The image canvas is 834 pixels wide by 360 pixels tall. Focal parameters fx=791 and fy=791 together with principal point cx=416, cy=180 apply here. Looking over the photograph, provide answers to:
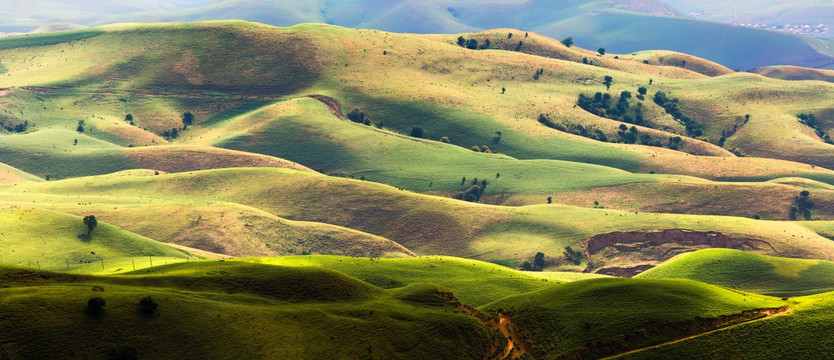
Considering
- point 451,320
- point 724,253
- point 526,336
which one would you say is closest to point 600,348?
point 526,336

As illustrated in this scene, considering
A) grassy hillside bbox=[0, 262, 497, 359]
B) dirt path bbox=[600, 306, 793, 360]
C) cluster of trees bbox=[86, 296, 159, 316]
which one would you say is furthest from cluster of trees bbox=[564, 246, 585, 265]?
cluster of trees bbox=[86, 296, 159, 316]

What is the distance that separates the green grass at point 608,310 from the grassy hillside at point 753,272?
50.5 m

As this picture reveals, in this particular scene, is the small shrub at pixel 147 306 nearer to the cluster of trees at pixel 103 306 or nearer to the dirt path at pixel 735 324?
the cluster of trees at pixel 103 306

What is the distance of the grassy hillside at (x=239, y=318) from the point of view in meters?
70.0

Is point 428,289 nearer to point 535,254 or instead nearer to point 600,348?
point 600,348

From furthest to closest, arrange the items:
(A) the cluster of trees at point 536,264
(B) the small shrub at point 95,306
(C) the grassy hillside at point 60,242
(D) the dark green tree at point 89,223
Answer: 1. (A) the cluster of trees at point 536,264
2. (D) the dark green tree at point 89,223
3. (C) the grassy hillside at point 60,242
4. (B) the small shrub at point 95,306

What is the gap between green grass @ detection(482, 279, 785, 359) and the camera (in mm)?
87250

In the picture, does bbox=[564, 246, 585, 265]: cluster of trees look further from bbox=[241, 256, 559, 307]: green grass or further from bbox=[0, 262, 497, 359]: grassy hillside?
bbox=[0, 262, 497, 359]: grassy hillside

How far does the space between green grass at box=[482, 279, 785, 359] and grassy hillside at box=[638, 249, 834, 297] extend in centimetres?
5048

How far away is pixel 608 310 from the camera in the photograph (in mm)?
92688

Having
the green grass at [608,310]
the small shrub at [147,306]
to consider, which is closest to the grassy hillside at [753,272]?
the green grass at [608,310]

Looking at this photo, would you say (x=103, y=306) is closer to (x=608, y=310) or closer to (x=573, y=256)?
(x=608, y=310)

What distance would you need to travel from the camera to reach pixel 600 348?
86.1 metres

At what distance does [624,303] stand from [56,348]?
6171 cm
